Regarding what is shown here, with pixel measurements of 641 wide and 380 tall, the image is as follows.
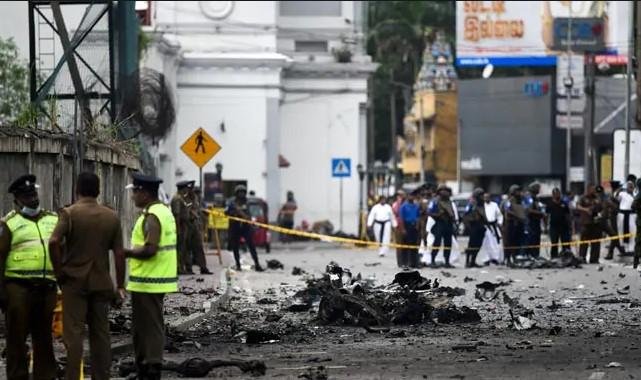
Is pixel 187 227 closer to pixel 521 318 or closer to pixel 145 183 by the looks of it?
pixel 521 318

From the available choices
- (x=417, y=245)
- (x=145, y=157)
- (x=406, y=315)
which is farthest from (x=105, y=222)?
(x=417, y=245)

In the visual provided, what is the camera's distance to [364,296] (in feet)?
63.0

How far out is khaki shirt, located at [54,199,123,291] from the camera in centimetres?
1212

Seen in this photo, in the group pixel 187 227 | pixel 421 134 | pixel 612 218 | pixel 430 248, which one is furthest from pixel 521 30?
pixel 187 227

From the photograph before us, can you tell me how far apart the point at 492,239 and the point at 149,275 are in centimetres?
2345

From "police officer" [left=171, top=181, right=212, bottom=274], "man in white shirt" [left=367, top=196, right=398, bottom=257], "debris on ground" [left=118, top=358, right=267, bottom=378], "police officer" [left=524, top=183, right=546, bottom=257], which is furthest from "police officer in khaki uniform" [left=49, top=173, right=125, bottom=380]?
"man in white shirt" [left=367, top=196, right=398, bottom=257]

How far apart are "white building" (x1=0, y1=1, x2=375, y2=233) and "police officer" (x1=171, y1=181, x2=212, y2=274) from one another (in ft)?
85.1

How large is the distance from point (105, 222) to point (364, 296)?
24.1 feet

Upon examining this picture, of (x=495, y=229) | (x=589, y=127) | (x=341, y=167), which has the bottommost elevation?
(x=495, y=229)

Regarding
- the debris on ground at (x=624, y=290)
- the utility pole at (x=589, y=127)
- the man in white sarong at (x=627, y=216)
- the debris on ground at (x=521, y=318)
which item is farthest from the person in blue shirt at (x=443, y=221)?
the utility pole at (x=589, y=127)

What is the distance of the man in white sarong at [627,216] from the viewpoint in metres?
36.3

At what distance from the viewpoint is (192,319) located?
19.0m

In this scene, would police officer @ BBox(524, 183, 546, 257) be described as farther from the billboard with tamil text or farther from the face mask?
the billboard with tamil text

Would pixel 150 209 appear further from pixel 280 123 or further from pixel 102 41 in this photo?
pixel 280 123
